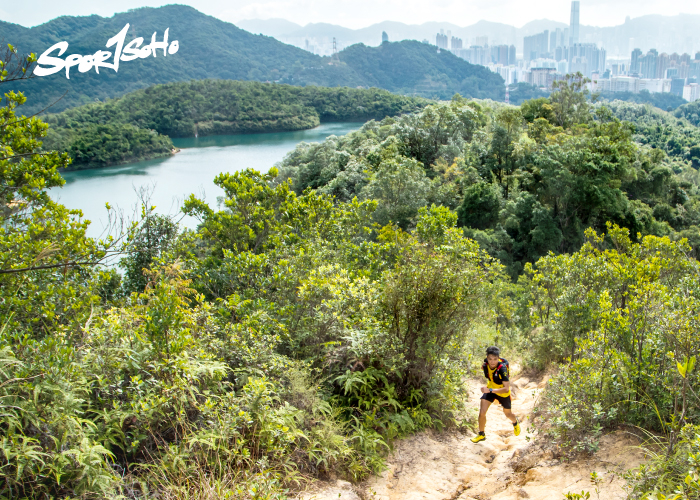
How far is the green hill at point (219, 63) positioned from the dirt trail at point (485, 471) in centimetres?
6407

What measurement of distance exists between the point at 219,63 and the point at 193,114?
226 feet

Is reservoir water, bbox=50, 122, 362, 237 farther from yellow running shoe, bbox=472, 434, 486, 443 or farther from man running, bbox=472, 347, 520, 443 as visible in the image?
yellow running shoe, bbox=472, 434, 486, 443

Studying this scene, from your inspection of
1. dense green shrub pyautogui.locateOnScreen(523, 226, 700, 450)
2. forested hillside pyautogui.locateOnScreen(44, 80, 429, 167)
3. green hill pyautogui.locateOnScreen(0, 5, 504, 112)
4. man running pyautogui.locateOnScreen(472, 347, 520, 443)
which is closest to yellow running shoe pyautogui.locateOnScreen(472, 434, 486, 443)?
man running pyautogui.locateOnScreen(472, 347, 520, 443)

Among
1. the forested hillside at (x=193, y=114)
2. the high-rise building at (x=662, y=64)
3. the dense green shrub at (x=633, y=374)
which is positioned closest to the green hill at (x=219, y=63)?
the forested hillside at (x=193, y=114)

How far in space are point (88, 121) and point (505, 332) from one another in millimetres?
56232

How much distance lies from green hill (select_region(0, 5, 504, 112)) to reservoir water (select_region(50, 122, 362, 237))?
20552 mm

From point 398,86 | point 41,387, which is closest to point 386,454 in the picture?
point 41,387

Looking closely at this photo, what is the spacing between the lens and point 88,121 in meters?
54.1

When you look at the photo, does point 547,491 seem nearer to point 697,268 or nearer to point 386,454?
point 386,454

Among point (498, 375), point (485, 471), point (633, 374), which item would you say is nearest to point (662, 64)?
point (498, 375)

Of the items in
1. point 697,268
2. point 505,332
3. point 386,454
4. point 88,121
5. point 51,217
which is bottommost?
point 505,332

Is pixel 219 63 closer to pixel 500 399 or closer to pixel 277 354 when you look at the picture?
pixel 277 354

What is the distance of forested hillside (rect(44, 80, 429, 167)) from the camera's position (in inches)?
1764

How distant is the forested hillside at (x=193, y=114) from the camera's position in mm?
44806
